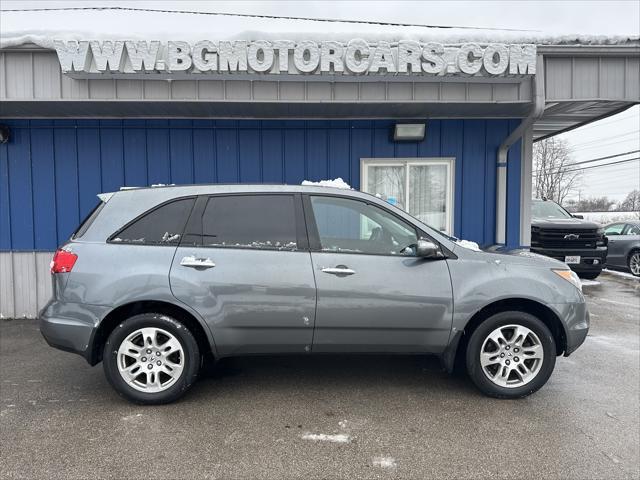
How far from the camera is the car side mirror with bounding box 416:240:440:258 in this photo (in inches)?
148

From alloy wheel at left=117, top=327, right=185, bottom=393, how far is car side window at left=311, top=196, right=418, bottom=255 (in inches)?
57.5

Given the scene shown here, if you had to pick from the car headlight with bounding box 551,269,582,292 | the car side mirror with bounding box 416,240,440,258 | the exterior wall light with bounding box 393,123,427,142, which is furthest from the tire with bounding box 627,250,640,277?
the car side mirror with bounding box 416,240,440,258

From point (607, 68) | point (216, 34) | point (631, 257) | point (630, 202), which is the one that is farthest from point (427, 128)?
point (630, 202)

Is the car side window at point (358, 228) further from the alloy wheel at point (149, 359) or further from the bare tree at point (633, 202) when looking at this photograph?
the bare tree at point (633, 202)

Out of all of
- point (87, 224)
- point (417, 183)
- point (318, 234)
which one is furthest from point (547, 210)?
point (87, 224)

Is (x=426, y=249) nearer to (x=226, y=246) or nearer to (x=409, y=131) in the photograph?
(x=226, y=246)

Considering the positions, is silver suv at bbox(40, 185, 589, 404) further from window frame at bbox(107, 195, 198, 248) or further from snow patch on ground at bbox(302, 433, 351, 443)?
snow patch on ground at bbox(302, 433, 351, 443)

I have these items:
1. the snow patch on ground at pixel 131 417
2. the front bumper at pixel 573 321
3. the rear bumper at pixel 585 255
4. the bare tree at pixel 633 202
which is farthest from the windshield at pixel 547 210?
the bare tree at pixel 633 202

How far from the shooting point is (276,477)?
2854mm

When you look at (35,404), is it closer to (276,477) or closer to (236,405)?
(236,405)

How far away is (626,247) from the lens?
12.1m

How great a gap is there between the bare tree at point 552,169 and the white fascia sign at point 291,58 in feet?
133

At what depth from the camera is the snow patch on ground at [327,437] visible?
3.28 m

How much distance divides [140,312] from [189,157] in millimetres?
3445
